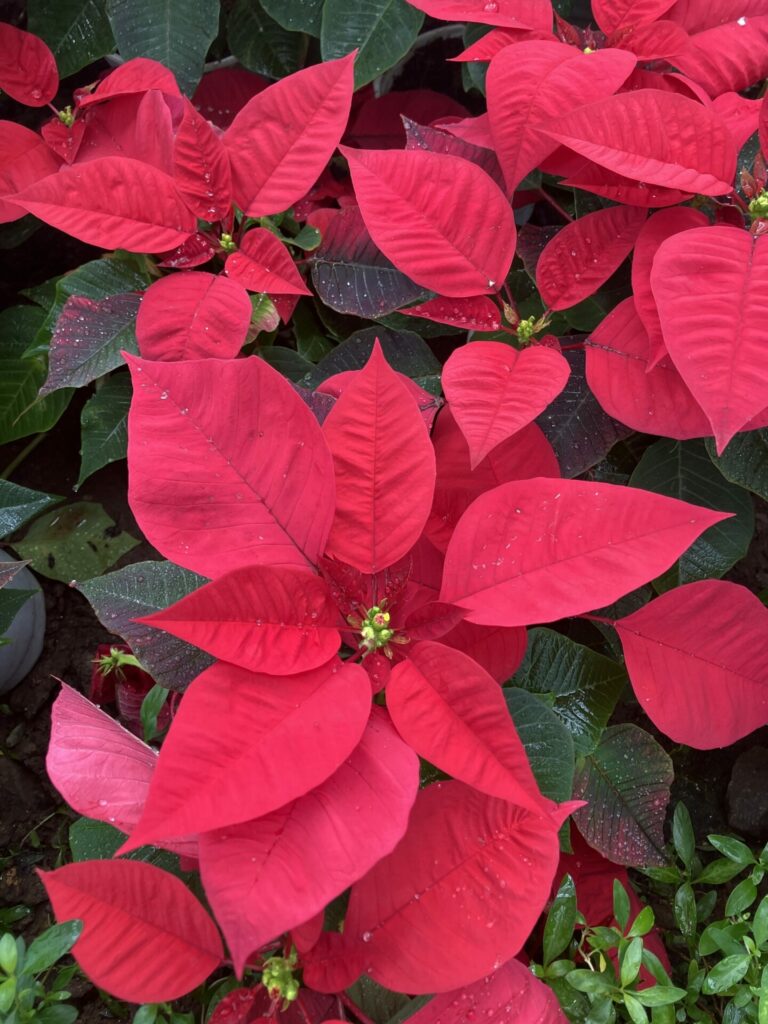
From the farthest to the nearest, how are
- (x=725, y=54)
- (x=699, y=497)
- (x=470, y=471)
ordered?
1. (x=699, y=497)
2. (x=725, y=54)
3. (x=470, y=471)

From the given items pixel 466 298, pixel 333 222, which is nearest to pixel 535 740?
pixel 466 298

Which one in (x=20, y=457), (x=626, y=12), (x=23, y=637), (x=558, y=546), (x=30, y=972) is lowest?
(x=23, y=637)

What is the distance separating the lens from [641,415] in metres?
0.71

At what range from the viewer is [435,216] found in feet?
2.37

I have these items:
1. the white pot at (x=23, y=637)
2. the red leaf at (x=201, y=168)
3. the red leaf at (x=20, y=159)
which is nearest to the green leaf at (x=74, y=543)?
the white pot at (x=23, y=637)

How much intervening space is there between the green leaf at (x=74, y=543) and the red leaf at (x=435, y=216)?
669mm

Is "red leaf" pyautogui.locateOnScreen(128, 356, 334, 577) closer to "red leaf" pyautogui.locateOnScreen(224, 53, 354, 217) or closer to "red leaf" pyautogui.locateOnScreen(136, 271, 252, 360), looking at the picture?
"red leaf" pyautogui.locateOnScreen(136, 271, 252, 360)

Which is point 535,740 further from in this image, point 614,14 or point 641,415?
point 614,14

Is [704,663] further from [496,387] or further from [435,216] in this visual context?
[435,216]

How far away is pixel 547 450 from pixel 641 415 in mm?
77

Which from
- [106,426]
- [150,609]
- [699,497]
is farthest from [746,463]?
[106,426]

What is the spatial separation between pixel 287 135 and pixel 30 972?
65 centimetres

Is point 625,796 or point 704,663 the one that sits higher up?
point 704,663

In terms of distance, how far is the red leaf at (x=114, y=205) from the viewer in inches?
28.6
